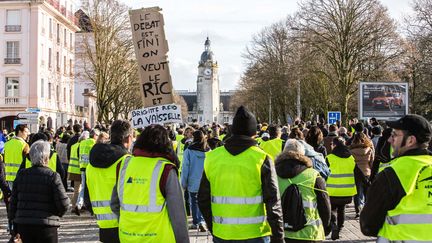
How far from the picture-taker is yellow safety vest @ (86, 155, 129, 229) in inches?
273

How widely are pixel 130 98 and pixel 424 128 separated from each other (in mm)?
55136

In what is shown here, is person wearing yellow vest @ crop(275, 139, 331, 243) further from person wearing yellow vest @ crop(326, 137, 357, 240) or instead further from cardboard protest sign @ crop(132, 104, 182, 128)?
person wearing yellow vest @ crop(326, 137, 357, 240)

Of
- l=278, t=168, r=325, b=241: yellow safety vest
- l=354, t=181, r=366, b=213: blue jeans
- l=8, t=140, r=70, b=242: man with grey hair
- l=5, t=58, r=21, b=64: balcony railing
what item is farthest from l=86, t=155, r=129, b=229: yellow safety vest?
l=5, t=58, r=21, b=64: balcony railing

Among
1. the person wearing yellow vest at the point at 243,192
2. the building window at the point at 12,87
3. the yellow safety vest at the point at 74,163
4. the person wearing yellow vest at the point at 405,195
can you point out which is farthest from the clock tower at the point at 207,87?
the person wearing yellow vest at the point at 405,195

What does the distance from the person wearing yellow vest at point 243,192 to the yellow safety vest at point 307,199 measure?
0.64 meters

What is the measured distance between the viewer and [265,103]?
209ft

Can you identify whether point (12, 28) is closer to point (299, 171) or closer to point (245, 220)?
point (299, 171)

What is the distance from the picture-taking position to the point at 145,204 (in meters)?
5.35

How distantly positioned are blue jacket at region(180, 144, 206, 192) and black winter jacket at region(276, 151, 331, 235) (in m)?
5.64

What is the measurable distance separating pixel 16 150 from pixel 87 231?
216cm

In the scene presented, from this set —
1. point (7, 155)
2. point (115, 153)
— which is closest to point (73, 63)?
point (7, 155)

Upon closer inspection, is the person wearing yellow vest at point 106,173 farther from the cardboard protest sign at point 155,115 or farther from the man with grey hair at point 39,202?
the cardboard protest sign at point 155,115

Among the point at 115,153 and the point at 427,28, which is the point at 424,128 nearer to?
the point at 115,153

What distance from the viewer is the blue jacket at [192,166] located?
12023 millimetres
